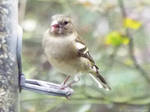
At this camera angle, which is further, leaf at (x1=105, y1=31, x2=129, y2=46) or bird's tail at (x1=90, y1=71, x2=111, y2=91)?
leaf at (x1=105, y1=31, x2=129, y2=46)

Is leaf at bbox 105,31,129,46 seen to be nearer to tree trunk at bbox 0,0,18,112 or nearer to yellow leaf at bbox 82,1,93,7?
yellow leaf at bbox 82,1,93,7

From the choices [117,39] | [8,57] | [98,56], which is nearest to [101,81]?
[117,39]

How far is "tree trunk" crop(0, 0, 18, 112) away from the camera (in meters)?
3.78

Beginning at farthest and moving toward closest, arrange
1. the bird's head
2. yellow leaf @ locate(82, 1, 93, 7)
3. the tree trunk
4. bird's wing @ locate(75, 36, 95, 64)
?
yellow leaf @ locate(82, 1, 93, 7)
bird's wing @ locate(75, 36, 95, 64)
the bird's head
the tree trunk

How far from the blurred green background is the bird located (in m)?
0.56

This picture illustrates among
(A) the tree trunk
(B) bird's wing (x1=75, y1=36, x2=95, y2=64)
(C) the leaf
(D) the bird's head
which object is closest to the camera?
(A) the tree trunk

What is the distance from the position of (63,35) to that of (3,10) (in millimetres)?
602

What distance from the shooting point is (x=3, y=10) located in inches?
150

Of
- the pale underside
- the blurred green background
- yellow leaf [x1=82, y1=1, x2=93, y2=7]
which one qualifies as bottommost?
the blurred green background

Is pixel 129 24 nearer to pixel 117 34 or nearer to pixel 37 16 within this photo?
pixel 117 34

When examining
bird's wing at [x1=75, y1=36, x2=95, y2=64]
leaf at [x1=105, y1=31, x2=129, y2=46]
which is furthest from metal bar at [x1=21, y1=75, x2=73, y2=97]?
leaf at [x1=105, y1=31, x2=129, y2=46]

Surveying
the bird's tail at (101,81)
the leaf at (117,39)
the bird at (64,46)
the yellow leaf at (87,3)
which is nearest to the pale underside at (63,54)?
the bird at (64,46)

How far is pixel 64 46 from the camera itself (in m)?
4.15

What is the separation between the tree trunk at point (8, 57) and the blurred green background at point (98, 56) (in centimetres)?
99
